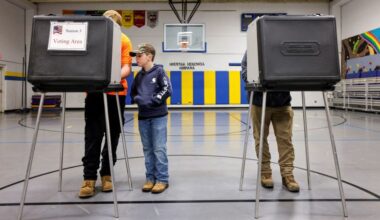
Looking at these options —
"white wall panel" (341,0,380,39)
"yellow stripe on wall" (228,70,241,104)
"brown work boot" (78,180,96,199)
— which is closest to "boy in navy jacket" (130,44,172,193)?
"brown work boot" (78,180,96,199)

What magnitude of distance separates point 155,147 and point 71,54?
1204 mm

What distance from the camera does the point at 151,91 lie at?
3.20 m

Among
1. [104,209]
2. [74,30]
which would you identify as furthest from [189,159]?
[74,30]

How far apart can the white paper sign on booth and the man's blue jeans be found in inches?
41.7

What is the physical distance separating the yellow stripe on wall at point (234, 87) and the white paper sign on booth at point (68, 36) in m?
15.0

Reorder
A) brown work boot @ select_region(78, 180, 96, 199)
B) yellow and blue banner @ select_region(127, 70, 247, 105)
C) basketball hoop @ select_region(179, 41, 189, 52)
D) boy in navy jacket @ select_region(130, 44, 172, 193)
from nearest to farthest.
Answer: brown work boot @ select_region(78, 180, 96, 199) < boy in navy jacket @ select_region(130, 44, 172, 193) < basketball hoop @ select_region(179, 41, 189, 52) < yellow and blue banner @ select_region(127, 70, 247, 105)

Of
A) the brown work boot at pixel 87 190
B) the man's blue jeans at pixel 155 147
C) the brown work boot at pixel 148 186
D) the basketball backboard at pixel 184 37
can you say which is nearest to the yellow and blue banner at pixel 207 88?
the basketball backboard at pixel 184 37

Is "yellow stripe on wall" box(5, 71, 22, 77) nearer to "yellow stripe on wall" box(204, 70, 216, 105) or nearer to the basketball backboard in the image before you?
the basketball backboard

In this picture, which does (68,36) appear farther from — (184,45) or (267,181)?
(184,45)

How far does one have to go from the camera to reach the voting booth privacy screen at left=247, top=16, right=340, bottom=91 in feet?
8.16

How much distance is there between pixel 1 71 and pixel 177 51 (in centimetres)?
783

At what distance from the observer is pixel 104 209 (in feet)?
8.77

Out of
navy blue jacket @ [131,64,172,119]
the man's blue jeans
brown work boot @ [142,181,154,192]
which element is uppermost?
navy blue jacket @ [131,64,172,119]

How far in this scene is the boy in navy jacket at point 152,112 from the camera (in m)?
3.19
